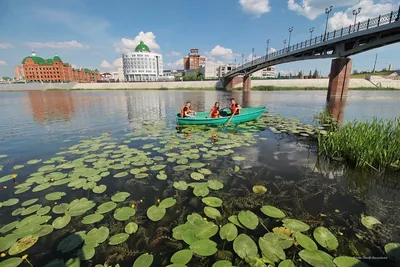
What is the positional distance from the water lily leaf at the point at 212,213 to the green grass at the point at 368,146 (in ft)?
15.2

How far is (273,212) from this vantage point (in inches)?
137

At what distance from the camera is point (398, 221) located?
133 inches

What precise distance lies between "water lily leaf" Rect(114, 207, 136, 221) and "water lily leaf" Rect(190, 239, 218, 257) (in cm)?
133

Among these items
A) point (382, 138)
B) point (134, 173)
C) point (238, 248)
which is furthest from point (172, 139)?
point (382, 138)

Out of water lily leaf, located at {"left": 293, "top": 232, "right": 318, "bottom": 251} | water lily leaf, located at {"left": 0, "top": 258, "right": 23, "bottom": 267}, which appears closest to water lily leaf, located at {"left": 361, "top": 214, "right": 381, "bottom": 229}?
water lily leaf, located at {"left": 293, "top": 232, "right": 318, "bottom": 251}

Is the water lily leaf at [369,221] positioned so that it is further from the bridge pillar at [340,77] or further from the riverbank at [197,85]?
the riverbank at [197,85]

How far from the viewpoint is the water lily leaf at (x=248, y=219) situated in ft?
10.1

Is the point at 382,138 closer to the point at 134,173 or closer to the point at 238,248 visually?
the point at 238,248

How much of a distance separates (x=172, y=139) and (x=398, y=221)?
6.97 metres

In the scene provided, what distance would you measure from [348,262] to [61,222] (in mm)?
4153

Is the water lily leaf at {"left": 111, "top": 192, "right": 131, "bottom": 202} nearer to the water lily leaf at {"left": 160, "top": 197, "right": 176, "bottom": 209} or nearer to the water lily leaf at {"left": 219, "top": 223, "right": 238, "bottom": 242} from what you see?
the water lily leaf at {"left": 160, "top": 197, "right": 176, "bottom": 209}

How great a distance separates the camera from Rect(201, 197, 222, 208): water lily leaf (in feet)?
12.2

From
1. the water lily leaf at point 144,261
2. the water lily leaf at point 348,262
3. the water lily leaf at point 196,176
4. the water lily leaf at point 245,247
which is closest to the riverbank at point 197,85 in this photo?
the water lily leaf at point 196,176

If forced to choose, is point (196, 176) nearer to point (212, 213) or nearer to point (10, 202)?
point (212, 213)
